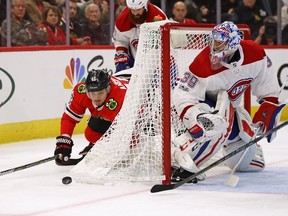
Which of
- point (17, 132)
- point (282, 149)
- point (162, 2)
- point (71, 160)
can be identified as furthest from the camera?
point (162, 2)

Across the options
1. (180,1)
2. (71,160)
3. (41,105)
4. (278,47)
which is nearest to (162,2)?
(180,1)

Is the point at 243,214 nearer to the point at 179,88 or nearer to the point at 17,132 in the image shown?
the point at 179,88

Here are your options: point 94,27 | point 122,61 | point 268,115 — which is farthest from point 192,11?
point 268,115

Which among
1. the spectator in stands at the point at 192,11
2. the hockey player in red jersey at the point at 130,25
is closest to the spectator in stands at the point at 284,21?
the spectator in stands at the point at 192,11

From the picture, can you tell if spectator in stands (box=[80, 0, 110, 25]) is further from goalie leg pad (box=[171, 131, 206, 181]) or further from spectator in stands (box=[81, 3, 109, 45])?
goalie leg pad (box=[171, 131, 206, 181])

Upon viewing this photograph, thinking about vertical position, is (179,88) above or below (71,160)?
above

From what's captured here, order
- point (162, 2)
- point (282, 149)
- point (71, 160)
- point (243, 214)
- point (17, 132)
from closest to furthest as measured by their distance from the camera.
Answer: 1. point (243, 214)
2. point (71, 160)
3. point (282, 149)
4. point (17, 132)
5. point (162, 2)

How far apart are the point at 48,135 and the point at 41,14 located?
3.18 ft

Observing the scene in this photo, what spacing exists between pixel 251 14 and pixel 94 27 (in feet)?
5.92

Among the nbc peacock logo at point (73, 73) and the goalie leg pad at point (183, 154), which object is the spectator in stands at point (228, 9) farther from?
the goalie leg pad at point (183, 154)

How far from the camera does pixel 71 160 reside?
568 cm

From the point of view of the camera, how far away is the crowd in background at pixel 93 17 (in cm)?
727

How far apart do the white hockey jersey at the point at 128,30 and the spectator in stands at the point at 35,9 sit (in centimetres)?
130

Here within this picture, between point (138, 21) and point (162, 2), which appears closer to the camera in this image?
point (138, 21)
